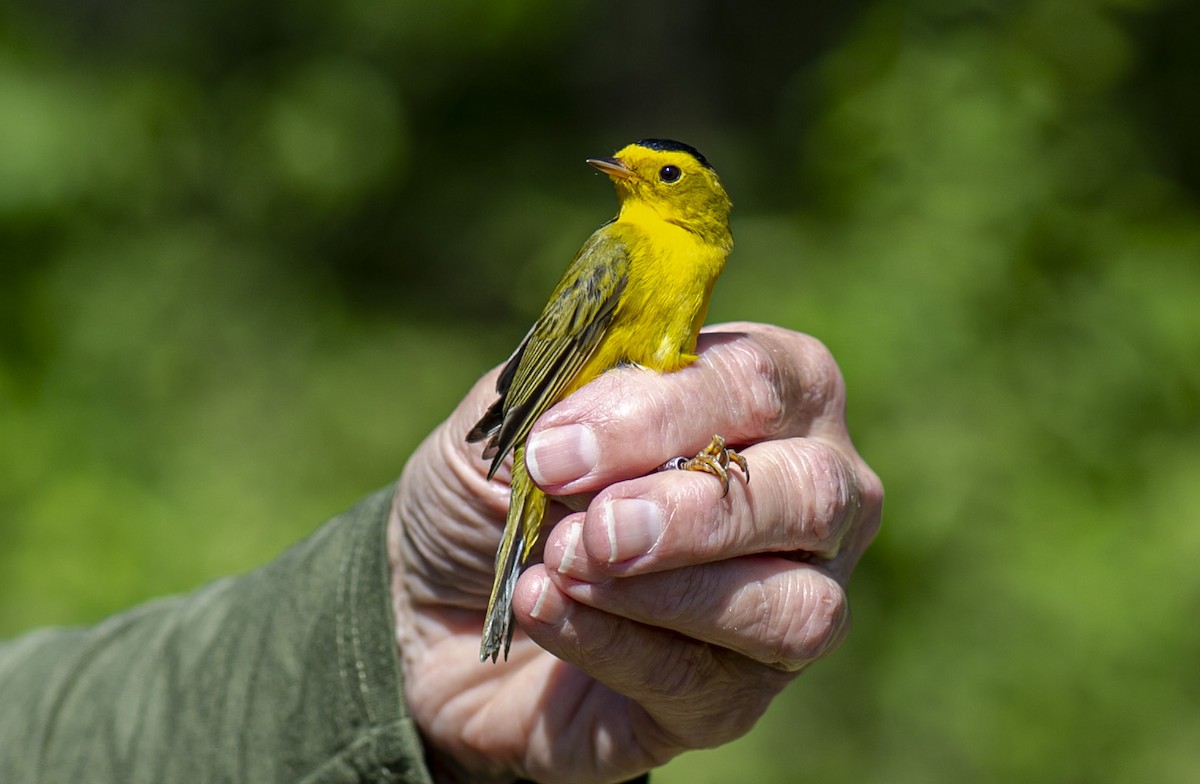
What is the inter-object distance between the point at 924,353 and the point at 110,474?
4494 mm

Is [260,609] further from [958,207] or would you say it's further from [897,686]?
[958,207]

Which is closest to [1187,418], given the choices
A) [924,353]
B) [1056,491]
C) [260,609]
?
[1056,491]

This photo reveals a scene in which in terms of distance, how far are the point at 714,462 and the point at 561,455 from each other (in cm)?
32

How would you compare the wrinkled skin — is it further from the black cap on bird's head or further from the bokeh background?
the bokeh background

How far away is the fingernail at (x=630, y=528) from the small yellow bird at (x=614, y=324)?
0.21 meters

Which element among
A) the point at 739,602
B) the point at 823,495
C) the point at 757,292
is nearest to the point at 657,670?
the point at 739,602

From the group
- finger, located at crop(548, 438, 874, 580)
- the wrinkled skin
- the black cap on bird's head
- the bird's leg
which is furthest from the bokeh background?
the bird's leg

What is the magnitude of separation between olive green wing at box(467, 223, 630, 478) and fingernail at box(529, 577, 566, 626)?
318 mm

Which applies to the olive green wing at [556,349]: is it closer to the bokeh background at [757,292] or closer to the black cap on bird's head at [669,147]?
the black cap on bird's head at [669,147]

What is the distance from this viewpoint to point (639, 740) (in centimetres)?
264

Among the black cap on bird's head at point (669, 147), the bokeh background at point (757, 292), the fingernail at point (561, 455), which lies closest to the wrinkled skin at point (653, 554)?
the fingernail at point (561, 455)

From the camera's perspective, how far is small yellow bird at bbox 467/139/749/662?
237 centimetres

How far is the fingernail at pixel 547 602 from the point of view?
7.10 ft

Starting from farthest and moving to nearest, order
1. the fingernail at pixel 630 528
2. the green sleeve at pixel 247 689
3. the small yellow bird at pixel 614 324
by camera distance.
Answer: the green sleeve at pixel 247 689 → the small yellow bird at pixel 614 324 → the fingernail at pixel 630 528
